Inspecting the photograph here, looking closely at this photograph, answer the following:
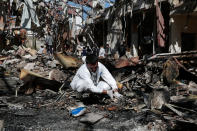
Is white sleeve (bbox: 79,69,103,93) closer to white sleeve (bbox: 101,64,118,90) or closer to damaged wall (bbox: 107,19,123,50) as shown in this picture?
white sleeve (bbox: 101,64,118,90)

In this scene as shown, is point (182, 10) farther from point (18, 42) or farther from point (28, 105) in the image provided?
point (18, 42)

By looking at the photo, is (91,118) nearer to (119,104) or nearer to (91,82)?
(91,82)

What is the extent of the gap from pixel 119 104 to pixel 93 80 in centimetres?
92

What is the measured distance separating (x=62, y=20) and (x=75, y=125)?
647 inches

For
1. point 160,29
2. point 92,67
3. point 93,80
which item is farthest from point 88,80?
point 160,29

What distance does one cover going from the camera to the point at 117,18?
51.2 ft

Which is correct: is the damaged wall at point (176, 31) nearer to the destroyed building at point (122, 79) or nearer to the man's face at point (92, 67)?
the destroyed building at point (122, 79)

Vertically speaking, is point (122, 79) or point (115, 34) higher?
point (115, 34)

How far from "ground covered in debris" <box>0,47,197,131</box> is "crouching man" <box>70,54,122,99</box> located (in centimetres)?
37

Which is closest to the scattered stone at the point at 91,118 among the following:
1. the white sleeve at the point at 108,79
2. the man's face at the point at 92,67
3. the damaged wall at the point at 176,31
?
the white sleeve at the point at 108,79

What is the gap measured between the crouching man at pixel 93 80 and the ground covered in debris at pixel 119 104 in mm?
375

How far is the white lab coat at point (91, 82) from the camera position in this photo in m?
5.12

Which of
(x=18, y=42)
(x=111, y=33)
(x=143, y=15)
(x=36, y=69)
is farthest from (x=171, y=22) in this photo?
(x=18, y=42)

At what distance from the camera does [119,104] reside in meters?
5.71
